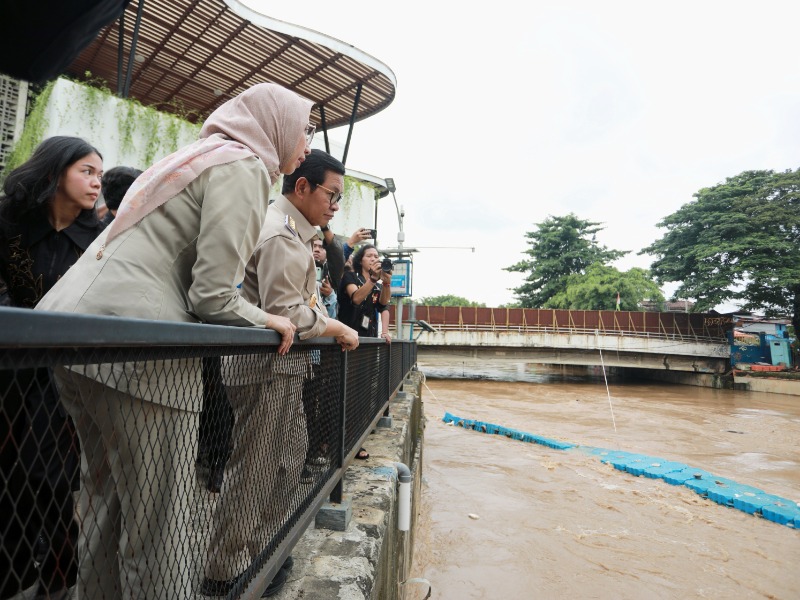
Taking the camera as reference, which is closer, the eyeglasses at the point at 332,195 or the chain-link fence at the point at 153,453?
the chain-link fence at the point at 153,453

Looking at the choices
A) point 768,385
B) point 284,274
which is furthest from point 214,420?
point 768,385

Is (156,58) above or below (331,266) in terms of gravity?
above

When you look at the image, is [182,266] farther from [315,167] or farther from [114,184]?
[114,184]

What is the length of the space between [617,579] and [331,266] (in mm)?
3724

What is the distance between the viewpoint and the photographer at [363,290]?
396 centimetres

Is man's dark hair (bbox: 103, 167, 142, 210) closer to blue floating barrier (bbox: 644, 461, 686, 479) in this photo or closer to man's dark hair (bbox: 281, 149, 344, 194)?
man's dark hair (bbox: 281, 149, 344, 194)

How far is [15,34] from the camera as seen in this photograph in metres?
1.02

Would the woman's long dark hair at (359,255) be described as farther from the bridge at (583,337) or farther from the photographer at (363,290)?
the bridge at (583,337)

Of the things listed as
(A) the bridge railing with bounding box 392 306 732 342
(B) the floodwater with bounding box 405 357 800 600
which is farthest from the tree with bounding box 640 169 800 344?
(B) the floodwater with bounding box 405 357 800 600

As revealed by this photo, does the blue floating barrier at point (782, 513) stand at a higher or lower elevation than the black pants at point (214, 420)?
lower

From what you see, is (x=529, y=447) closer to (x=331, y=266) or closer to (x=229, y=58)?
(x=331, y=266)

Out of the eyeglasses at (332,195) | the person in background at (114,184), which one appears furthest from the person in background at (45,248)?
the eyeglasses at (332,195)

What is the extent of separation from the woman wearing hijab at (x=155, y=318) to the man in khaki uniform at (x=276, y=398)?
5.8 inches

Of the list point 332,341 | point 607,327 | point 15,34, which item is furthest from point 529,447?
point 607,327
